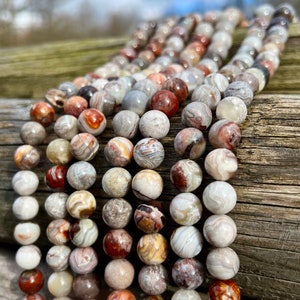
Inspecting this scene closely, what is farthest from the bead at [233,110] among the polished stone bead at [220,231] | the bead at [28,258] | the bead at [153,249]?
the bead at [28,258]

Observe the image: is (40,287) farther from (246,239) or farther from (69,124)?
(246,239)

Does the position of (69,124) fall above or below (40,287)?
above

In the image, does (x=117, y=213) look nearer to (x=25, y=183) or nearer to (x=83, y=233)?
(x=83, y=233)

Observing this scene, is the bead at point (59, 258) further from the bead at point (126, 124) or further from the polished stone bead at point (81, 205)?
the bead at point (126, 124)

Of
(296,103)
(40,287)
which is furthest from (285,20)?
(40,287)

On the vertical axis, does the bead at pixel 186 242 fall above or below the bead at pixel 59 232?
above

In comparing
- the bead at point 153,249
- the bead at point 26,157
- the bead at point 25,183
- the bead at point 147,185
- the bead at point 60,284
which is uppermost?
the bead at point 147,185
